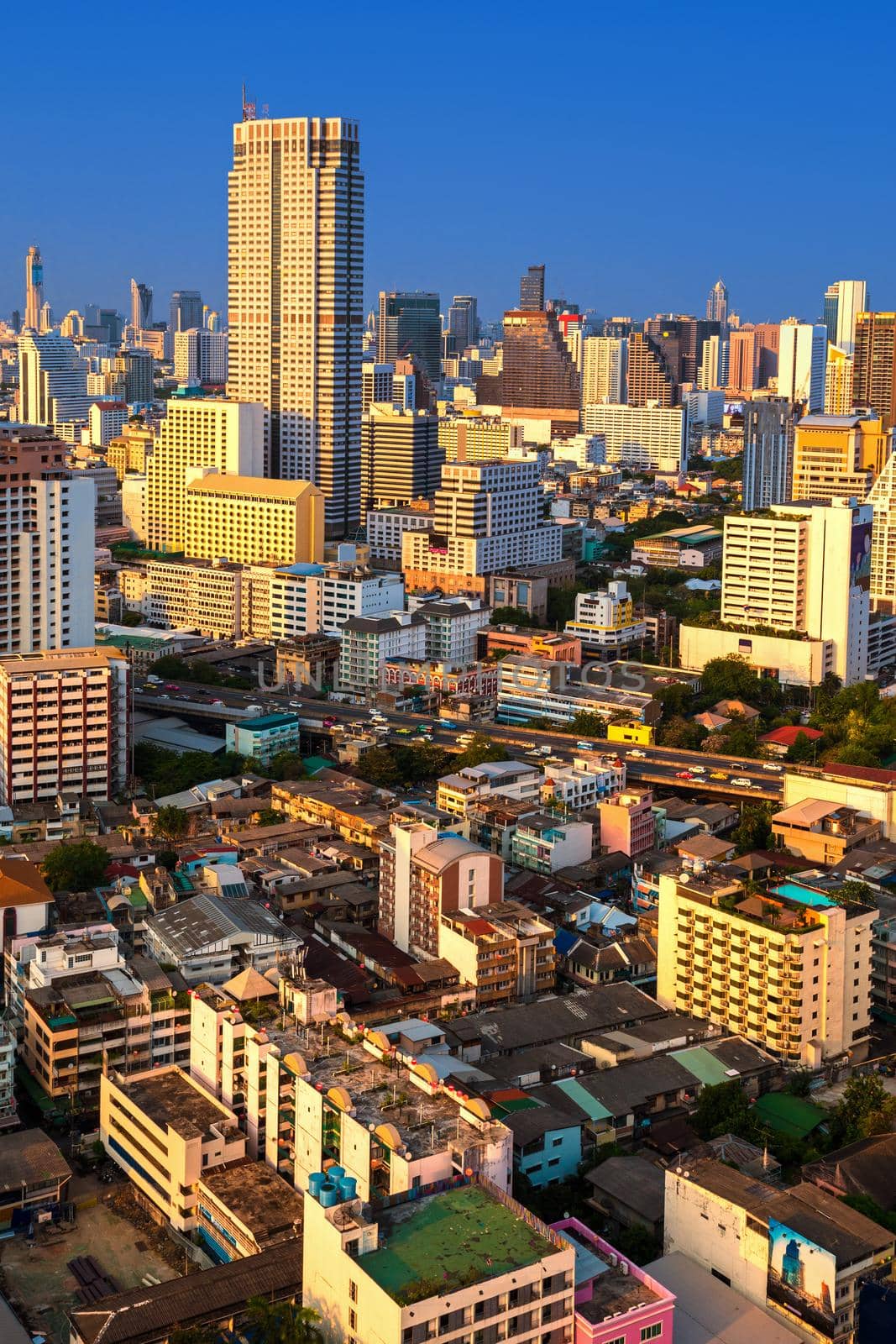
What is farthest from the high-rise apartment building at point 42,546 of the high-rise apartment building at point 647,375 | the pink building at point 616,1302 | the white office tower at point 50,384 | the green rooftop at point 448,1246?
the high-rise apartment building at point 647,375

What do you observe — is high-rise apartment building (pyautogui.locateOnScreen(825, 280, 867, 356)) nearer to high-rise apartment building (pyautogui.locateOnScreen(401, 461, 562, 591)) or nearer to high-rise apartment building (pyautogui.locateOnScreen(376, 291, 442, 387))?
high-rise apartment building (pyautogui.locateOnScreen(376, 291, 442, 387))

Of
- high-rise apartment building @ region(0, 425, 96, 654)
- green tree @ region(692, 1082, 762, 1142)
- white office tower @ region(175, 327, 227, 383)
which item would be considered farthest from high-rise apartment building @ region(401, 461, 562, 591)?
white office tower @ region(175, 327, 227, 383)

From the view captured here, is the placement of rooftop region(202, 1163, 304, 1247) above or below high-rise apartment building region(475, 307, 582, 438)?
below

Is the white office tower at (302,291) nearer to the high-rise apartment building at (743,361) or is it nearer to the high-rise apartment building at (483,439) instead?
the high-rise apartment building at (483,439)

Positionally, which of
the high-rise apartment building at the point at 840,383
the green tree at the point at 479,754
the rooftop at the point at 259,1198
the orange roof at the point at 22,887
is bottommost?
the rooftop at the point at 259,1198

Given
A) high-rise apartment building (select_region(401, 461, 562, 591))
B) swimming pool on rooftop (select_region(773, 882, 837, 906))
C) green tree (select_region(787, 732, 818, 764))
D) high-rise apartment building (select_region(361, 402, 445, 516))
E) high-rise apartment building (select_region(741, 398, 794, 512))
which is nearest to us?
swimming pool on rooftop (select_region(773, 882, 837, 906))

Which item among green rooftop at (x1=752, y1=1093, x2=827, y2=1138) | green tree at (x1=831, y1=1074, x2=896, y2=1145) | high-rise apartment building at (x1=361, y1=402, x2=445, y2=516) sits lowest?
green rooftop at (x1=752, y1=1093, x2=827, y2=1138)
